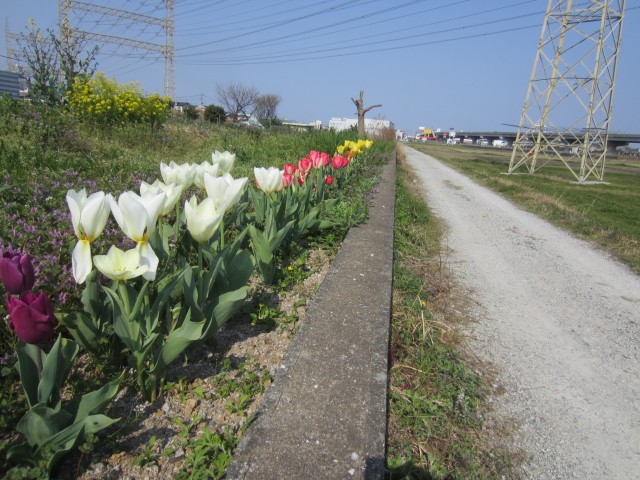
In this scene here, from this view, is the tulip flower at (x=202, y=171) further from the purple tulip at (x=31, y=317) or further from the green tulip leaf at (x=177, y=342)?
the purple tulip at (x=31, y=317)

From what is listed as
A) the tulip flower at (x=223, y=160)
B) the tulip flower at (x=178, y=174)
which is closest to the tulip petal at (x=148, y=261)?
the tulip flower at (x=178, y=174)

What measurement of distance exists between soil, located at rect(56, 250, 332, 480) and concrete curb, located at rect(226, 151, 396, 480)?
0.13 meters

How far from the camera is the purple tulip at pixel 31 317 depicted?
1.06 m

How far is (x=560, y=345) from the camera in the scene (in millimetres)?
2791

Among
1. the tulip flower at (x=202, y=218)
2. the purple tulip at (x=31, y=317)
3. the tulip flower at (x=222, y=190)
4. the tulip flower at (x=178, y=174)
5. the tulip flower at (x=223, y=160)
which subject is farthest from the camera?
the tulip flower at (x=223, y=160)

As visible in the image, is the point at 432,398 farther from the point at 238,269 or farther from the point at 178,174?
the point at 178,174

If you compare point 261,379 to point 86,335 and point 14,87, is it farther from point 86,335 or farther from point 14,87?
point 14,87

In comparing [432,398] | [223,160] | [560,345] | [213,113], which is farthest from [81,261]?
[213,113]

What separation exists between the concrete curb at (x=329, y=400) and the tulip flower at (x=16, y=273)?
80 cm

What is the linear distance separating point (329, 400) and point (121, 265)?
0.88m

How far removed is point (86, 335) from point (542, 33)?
1904 centimetres

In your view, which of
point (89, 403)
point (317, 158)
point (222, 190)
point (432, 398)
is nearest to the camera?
point (89, 403)

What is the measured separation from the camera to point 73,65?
10.3m

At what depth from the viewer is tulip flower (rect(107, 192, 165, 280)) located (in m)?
1.27
